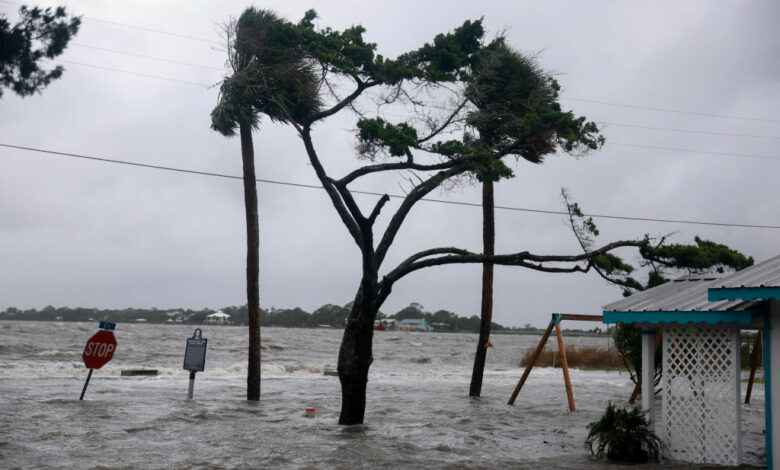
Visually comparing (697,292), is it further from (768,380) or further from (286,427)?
(286,427)

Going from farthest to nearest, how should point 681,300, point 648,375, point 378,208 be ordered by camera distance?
point 378,208 < point 648,375 < point 681,300

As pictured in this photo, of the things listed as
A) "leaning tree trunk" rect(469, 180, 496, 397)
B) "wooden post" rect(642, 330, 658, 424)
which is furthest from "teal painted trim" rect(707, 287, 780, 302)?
"leaning tree trunk" rect(469, 180, 496, 397)

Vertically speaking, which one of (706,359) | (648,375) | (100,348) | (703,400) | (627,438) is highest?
(706,359)

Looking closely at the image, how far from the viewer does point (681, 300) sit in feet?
33.6

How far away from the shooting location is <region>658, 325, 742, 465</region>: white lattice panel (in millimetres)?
9523

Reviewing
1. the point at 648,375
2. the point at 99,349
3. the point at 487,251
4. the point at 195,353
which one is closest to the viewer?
the point at 648,375

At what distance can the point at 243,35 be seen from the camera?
1628 centimetres

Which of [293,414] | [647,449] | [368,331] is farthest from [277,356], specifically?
[647,449]

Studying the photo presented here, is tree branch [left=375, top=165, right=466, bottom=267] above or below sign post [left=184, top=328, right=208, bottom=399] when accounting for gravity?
above

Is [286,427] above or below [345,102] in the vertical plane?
below

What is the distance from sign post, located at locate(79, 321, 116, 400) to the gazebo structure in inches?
470

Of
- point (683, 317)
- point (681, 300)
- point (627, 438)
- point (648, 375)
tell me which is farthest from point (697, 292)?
point (627, 438)

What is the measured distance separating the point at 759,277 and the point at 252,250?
1288cm

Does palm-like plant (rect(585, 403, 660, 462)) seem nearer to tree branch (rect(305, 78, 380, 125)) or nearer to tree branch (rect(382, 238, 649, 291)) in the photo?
tree branch (rect(382, 238, 649, 291))
